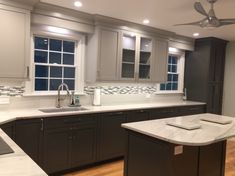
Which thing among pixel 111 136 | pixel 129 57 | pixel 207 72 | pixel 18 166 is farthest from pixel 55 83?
pixel 207 72

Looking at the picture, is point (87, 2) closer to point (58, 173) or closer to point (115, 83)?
point (115, 83)

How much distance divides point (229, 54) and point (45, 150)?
5164mm

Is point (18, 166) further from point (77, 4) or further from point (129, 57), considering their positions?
point (129, 57)

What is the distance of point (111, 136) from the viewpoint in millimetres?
3746

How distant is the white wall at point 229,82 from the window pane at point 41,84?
4658mm

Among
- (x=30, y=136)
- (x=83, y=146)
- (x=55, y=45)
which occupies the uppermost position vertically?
(x=55, y=45)

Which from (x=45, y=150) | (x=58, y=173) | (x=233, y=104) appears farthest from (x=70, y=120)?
(x=233, y=104)

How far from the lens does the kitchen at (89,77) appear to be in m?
2.95

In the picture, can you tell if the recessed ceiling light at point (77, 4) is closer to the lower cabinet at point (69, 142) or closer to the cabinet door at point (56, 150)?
the lower cabinet at point (69, 142)

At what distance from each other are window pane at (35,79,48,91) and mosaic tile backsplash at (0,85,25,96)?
280 mm

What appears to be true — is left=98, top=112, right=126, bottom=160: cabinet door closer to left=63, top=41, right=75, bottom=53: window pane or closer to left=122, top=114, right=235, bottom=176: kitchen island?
left=122, top=114, right=235, bottom=176: kitchen island

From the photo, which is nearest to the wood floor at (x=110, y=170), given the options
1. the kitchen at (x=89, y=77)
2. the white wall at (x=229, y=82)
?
the kitchen at (x=89, y=77)

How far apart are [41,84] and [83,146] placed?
4.12 feet

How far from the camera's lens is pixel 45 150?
306 cm
